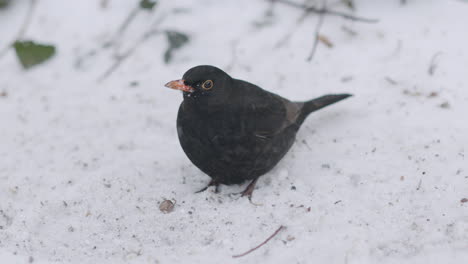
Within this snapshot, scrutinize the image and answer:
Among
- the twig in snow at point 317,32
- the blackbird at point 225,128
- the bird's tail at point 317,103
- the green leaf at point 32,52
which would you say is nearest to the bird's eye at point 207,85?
the blackbird at point 225,128

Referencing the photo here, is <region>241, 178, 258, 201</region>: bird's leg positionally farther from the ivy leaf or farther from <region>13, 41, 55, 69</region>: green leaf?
<region>13, 41, 55, 69</region>: green leaf

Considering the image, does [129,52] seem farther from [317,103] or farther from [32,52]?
[317,103]


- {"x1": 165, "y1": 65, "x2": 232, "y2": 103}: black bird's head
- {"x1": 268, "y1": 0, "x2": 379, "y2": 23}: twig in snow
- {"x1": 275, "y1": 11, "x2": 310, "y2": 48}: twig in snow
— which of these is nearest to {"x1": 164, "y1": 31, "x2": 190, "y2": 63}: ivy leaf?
{"x1": 275, "y1": 11, "x2": 310, "y2": 48}: twig in snow

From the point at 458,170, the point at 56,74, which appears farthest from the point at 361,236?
the point at 56,74

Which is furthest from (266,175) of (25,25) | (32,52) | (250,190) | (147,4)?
(25,25)

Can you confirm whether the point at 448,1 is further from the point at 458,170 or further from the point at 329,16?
the point at 458,170
